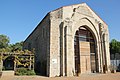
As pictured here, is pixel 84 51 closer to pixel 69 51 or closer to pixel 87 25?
pixel 87 25

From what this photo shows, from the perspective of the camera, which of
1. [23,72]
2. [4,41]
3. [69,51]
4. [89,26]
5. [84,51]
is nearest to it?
[23,72]

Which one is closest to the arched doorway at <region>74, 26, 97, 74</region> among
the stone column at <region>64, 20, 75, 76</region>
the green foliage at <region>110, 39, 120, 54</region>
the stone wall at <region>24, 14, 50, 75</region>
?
the stone column at <region>64, 20, 75, 76</region>

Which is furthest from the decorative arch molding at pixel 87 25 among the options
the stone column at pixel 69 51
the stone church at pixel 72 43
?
the stone column at pixel 69 51

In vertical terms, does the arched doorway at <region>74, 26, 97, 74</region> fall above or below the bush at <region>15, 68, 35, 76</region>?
above

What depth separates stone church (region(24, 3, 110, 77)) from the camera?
22328 mm

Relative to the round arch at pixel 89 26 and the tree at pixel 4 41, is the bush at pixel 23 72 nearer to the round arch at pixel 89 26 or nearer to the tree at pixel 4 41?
the round arch at pixel 89 26

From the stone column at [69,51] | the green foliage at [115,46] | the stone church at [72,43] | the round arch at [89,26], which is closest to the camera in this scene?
the stone column at [69,51]

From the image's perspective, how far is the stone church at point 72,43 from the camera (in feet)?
73.3

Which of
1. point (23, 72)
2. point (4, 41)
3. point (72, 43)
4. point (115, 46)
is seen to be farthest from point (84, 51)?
point (4, 41)

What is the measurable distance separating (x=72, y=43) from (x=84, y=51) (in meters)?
3.85

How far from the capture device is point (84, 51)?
26688 mm

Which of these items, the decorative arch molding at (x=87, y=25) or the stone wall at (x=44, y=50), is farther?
the decorative arch molding at (x=87, y=25)

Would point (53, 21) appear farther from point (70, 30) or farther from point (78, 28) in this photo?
point (78, 28)

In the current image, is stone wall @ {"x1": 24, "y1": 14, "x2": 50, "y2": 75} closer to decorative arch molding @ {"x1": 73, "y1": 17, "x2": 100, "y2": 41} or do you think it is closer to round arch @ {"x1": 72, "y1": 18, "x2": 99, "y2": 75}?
decorative arch molding @ {"x1": 73, "y1": 17, "x2": 100, "y2": 41}
